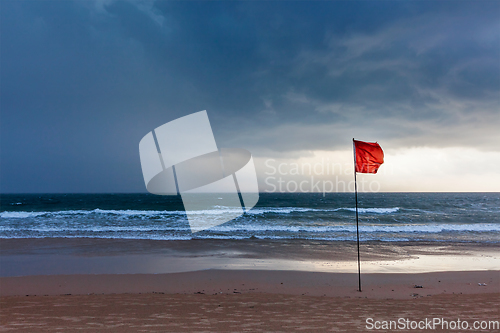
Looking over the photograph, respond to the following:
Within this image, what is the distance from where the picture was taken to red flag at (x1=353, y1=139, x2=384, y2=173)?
24.2 ft

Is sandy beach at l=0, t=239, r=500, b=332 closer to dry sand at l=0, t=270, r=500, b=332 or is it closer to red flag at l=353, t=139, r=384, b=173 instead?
dry sand at l=0, t=270, r=500, b=332

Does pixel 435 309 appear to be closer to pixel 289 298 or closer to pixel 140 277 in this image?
pixel 289 298

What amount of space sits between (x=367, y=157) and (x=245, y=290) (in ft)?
15.6

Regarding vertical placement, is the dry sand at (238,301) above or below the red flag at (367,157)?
below

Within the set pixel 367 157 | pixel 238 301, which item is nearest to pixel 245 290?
pixel 238 301

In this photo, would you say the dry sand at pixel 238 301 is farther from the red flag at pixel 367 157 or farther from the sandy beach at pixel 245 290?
the red flag at pixel 367 157

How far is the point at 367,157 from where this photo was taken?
7414 mm

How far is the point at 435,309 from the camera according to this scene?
5895mm

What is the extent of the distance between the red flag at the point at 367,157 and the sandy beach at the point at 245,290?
3.21 m

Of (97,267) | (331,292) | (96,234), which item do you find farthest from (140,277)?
(96,234)

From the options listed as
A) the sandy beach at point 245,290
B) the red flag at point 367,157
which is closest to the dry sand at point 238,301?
the sandy beach at point 245,290

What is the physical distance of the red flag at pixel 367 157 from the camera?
24.2 ft

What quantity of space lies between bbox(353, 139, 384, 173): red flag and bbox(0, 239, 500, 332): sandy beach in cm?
321

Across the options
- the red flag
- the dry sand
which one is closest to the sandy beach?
the dry sand
